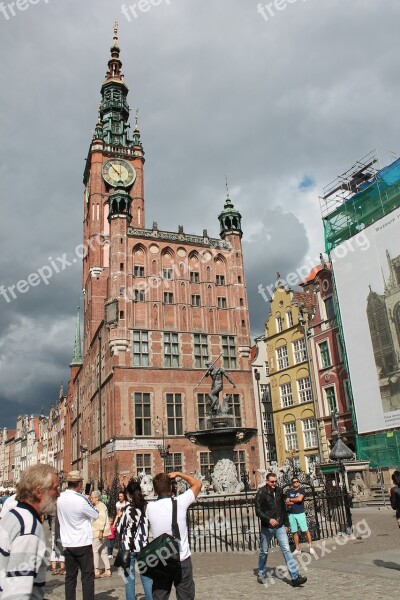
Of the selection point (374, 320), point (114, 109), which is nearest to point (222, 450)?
point (374, 320)

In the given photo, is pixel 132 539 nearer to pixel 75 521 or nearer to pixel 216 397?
pixel 75 521

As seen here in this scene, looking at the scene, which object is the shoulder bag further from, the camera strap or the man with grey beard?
the man with grey beard

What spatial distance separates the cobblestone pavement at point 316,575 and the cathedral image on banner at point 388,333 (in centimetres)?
1441

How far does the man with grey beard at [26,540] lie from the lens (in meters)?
2.98

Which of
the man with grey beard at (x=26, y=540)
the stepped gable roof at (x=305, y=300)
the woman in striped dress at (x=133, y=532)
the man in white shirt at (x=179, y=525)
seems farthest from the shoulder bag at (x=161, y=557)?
the stepped gable roof at (x=305, y=300)

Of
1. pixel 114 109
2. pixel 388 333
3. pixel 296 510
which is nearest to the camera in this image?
pixel 296 510

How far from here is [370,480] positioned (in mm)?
24703

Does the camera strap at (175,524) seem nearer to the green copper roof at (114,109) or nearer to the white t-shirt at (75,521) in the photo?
the white t-shirt at (75,521)

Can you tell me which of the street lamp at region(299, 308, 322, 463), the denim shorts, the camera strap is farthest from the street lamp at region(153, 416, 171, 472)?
the camera strap

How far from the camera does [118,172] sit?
173ft

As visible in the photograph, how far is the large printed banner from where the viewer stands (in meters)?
26.6

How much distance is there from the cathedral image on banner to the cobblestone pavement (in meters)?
14.4

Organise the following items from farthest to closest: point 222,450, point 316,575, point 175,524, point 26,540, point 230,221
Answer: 1. point 230,221
2. point 222,450
3. point 316,575
4. point 175,524
5. point 26,540

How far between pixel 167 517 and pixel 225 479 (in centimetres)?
1257
